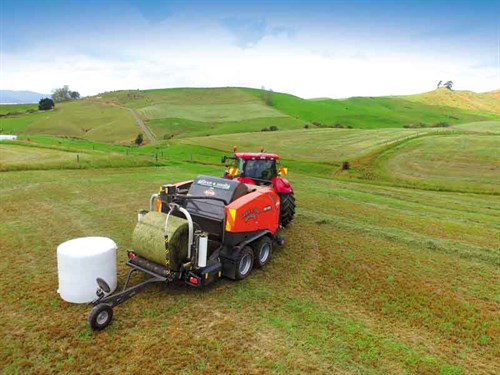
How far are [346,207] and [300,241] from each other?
5571mm

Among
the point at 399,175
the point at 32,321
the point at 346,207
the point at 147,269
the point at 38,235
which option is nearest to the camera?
the point at 32,321

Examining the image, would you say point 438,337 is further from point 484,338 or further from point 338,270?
point 338,270

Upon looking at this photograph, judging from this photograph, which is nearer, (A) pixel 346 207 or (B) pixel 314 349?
(B) pixel 314 349

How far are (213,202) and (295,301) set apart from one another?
2.86 metres

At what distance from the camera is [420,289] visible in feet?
25.7

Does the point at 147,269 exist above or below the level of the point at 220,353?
above

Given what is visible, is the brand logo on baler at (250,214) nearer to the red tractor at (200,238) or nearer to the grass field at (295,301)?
the red tractor at (200,238)

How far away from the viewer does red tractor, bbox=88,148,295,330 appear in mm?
6309

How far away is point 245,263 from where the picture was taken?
7.85m

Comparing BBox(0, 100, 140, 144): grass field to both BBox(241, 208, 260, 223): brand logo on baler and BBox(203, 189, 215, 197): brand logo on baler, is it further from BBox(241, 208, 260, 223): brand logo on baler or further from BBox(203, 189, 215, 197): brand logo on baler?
BBox(241, 208, 260, 223): brand logo on baler

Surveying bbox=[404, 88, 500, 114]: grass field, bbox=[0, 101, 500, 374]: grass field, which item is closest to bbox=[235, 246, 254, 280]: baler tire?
bbox=[0, 101, 500, 374]: grass field

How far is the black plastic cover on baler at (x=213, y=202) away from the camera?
771 centimetres

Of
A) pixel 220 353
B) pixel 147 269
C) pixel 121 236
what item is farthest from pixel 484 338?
pixel 121 236

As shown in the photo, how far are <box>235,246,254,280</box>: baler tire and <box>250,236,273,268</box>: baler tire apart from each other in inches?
9.2
